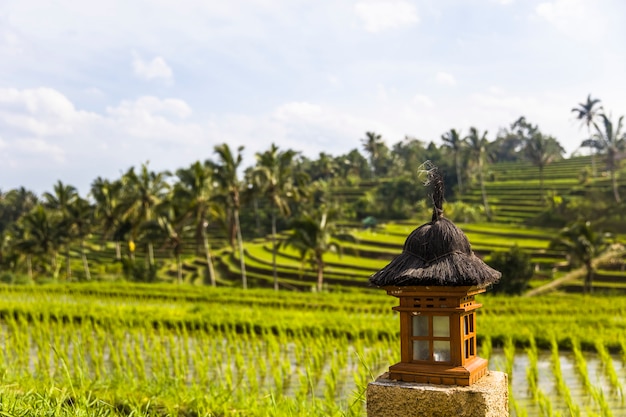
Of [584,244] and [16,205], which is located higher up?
[16,205]

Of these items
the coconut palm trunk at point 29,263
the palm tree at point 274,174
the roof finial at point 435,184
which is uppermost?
the palm tree at point 274,174

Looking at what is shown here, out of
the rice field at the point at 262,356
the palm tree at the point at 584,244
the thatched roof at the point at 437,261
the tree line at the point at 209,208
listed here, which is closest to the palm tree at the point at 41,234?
the tree line at the point at 209,208

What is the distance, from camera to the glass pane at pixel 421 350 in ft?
11.5

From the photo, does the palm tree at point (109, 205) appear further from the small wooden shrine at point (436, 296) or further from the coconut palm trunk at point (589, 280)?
the small wooden shrine at point (436, 296)

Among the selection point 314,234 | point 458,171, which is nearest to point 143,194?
point 314,234

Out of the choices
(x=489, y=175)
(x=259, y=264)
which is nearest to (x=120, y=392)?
(x=259, y=264)

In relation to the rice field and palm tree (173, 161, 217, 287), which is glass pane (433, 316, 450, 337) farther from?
palm tree (173, 161, 217, 287)

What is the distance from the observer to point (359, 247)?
99.0 ft

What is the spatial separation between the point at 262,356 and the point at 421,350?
641 cm

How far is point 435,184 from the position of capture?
3.49m

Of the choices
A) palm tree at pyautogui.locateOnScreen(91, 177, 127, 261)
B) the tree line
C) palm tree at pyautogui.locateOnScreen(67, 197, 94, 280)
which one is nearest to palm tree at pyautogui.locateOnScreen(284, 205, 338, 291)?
the tree line

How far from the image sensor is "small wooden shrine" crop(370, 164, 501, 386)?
10.8 ft

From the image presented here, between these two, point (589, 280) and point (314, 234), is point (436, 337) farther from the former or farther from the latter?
point (589, 280)

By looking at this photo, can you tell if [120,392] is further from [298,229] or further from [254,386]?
[298,229]
